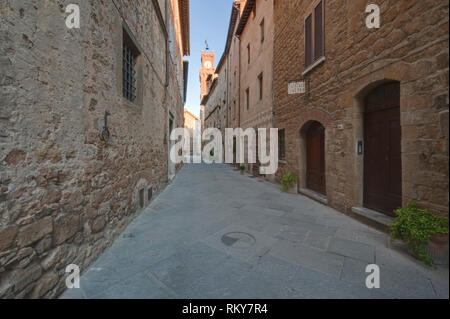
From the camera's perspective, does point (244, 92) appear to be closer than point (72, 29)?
No

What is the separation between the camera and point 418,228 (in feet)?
7.92

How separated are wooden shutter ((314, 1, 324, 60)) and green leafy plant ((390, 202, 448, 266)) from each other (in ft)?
14.0

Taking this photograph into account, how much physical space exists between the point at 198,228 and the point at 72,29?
3163mm

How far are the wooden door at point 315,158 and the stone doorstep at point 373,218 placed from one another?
A: 161cm

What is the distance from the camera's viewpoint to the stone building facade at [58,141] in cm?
149

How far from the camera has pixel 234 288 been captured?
192 cm

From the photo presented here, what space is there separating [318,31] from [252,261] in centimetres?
591

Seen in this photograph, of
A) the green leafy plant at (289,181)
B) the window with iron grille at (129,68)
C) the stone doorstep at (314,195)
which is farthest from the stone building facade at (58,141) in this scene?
the green leafy plant at (289,181)

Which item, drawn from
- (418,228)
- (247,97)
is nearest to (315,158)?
(418,228)

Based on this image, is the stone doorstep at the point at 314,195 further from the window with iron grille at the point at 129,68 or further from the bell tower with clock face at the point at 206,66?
the bell tower with clock face at the point at 206,66

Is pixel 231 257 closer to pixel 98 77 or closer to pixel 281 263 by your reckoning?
pixel 281 263

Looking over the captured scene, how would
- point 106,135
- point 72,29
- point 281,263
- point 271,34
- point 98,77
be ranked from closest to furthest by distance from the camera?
point 72,29
point 281,263
point 98,77
point 106,135
point 271,34

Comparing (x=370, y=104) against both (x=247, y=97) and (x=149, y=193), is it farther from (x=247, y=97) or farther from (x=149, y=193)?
(x=247, y=97)
